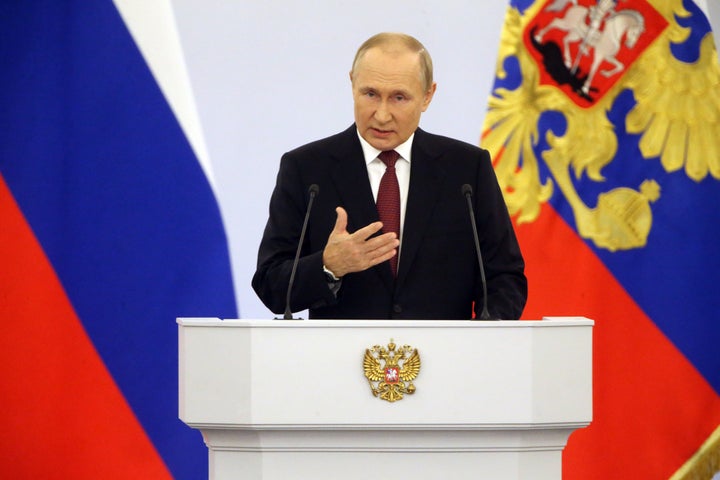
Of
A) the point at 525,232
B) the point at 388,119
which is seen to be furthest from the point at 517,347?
the point at 525,232

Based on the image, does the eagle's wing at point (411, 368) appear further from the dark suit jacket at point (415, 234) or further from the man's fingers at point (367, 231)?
the dark suit jacket at point (415, 234)

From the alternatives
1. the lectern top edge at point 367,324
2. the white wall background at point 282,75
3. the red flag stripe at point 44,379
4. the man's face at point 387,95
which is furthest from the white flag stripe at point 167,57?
the lectern top edge at point 367,324

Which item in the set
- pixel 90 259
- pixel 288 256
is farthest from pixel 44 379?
pixel 288 256

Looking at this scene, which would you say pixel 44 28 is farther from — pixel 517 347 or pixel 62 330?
pixel 517 347

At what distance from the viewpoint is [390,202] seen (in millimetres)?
2570

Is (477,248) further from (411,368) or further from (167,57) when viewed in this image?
(167,57)

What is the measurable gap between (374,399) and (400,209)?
2.16 feet

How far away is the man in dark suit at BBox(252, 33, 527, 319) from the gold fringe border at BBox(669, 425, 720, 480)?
1.88 meters

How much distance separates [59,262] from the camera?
3.83 m

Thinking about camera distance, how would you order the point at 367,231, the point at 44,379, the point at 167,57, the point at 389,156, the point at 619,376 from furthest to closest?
1. the point at 619,376
2. the point at 167,57
3. the point at 44,379
4. the point at 389,156
5. the point at 367,231

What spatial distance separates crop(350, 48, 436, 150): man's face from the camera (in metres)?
2.55

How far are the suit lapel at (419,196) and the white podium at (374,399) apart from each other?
47 cm

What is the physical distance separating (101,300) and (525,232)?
152 cm

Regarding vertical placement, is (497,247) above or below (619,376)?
above
